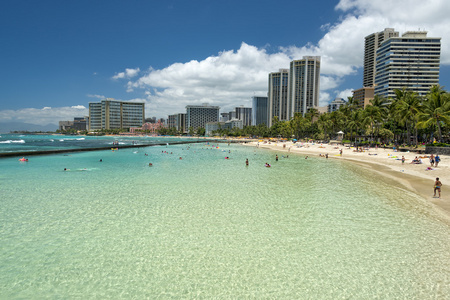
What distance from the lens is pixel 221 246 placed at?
11.2 m

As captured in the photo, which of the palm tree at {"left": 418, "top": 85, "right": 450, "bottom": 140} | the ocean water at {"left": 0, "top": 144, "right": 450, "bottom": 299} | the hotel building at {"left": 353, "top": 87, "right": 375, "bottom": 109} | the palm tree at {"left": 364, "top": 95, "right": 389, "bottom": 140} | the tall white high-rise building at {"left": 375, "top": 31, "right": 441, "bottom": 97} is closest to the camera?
the ocean water at {"left": 0, "top": 144, "right": 450, "bottom": 299}

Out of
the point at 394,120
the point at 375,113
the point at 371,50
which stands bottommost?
the point at 394,120

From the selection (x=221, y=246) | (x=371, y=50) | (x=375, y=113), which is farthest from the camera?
(x=371, y=50)

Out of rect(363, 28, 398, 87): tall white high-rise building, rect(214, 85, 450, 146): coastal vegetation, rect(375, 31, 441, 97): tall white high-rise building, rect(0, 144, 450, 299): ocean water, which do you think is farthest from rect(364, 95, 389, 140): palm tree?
rect(363, 28, 398, 87): tall white high-rise building

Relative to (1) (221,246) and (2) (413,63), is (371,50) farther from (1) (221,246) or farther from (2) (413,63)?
(1) (221,246)

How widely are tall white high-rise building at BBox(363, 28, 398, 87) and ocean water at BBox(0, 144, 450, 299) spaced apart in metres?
191

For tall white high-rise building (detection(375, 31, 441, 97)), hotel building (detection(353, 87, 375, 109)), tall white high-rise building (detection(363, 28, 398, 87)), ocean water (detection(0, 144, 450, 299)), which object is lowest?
ocean water (detection(0, 144, 450, 299))

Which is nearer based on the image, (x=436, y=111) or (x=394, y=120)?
(x=436, y=111)

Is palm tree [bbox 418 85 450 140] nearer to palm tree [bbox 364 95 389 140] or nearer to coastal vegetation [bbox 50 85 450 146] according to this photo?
coastal vegetation [bbox 50 85 450 146]

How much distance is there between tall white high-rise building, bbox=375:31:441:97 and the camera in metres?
130

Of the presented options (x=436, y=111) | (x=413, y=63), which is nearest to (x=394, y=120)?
(x=436, y=111)

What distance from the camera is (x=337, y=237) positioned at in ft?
39.8

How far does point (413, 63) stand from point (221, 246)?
159 m

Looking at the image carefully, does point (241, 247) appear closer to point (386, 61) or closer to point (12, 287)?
point (12, 287)
